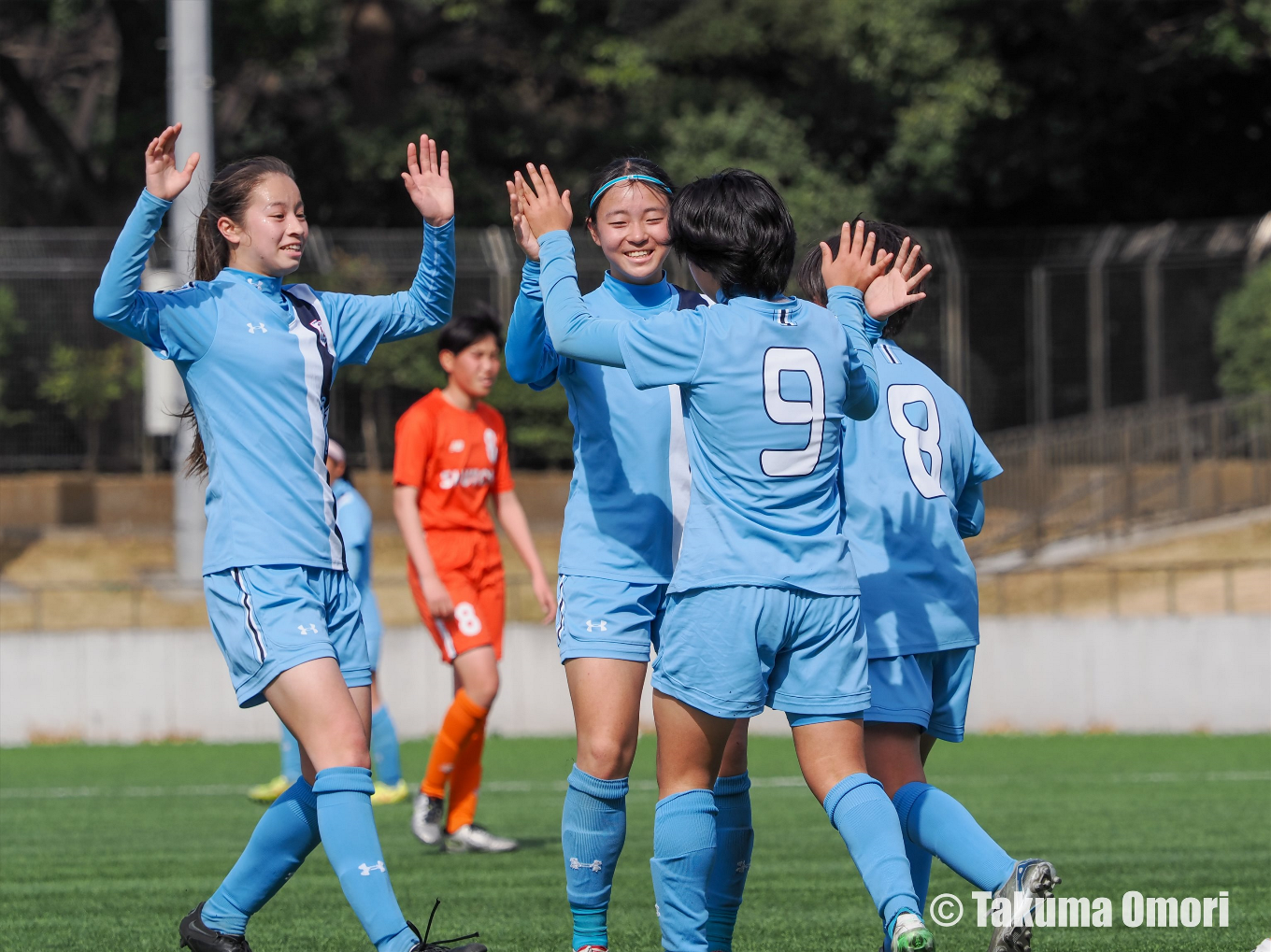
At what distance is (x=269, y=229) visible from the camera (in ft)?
14.8

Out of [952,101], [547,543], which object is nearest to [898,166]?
[952,101]

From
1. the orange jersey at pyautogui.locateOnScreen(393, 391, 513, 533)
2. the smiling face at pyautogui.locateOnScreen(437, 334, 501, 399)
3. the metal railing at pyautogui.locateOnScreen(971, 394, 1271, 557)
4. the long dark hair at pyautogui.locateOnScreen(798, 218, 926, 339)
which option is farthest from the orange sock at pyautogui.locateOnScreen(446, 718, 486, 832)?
the metal railing at pyautogui.locateOnScreen(971, 394, 1271, 557)

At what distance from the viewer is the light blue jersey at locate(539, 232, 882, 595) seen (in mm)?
4051

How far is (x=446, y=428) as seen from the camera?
25.8 feet

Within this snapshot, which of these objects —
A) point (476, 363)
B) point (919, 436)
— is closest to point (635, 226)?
point (919, 436)

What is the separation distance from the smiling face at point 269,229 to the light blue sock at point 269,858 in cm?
141

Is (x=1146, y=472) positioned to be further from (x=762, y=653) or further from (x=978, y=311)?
(x=762, y=653)

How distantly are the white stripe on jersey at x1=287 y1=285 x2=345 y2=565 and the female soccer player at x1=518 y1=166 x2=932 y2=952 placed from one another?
0.71m

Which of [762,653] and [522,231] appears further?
[522,231]

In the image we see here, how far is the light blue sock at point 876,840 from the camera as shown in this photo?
390 centimetres

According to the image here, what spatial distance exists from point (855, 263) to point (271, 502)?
164 cm

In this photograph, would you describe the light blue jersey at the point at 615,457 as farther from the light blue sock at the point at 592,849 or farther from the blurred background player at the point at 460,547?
the blurred background player at the point at 460,547

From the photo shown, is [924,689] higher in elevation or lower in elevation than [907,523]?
lower

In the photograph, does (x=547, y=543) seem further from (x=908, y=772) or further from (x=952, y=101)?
(x=908, y=772)
